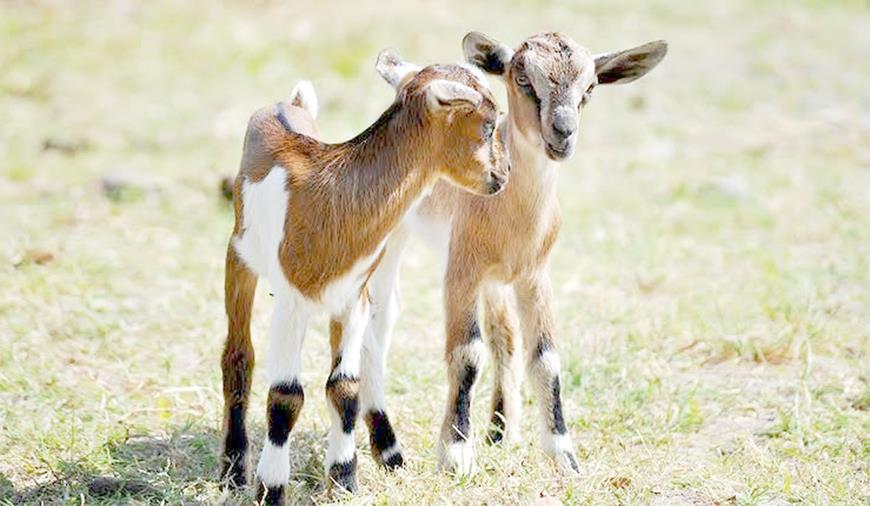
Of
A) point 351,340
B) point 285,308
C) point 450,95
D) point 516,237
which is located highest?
point 450,95

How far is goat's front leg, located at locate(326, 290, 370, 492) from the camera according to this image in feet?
15.0

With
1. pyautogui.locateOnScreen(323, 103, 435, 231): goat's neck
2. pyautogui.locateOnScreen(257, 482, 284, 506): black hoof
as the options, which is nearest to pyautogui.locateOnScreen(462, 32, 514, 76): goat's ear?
pyautogui.locateOnScreen(323, 103, 435, 231): goat's neck

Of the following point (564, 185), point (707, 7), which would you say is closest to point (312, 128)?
point (564, 185)

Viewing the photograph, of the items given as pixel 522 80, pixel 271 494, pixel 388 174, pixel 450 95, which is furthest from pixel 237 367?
pixel 522 80

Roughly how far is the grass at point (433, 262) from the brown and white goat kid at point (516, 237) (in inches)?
8.8

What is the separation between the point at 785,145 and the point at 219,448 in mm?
7396

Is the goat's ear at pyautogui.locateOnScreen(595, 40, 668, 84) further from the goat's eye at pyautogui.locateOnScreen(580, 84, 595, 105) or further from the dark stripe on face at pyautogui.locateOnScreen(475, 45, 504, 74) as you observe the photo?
the dark stripe on face at pyautogui.locateOnScreen(475, 45, 504, 74)

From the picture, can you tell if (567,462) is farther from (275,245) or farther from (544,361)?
(275,245)

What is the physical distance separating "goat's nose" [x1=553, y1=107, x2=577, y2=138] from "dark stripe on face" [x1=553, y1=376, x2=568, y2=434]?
1.06m

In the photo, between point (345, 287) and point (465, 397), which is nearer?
point (345, 287)

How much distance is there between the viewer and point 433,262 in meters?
8.31

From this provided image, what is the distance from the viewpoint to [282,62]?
1259cm

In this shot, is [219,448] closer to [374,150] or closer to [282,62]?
[374,150]

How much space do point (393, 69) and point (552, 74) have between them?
0.62 meters
